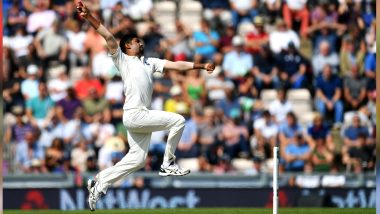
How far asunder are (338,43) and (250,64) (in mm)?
1850

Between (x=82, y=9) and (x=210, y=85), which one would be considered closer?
(x=82, y=9)

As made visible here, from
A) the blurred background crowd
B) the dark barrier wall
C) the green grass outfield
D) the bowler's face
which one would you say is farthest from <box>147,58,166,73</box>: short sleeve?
the blurred background crowd

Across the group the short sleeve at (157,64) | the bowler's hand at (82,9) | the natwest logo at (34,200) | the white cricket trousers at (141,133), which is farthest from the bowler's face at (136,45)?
the natwest logo at (34,200)

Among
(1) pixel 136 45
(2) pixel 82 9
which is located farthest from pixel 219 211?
(2) pixel 82 9

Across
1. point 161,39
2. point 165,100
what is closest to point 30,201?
point 165,100

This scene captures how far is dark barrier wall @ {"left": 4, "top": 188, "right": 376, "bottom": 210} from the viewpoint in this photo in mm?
16812

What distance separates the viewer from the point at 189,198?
17.1 meters

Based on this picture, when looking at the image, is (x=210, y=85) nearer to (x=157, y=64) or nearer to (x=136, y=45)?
(x=157, y=64)

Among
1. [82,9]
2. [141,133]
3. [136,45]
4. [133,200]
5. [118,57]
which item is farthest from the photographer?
[133,200]

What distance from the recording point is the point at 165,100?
19547mm

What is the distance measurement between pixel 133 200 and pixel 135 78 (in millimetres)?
4381

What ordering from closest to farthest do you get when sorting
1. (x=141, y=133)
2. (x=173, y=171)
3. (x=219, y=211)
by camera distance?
(x=173, y=171)
(x=141, y=133)
(x=219, y=211)

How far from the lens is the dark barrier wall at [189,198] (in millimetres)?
16812

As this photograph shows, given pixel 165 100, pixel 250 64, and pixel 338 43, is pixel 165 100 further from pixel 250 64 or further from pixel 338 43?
Answer: pixel 338 43
